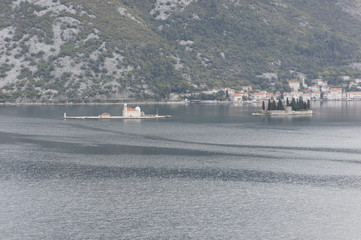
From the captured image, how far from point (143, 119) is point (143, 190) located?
96417 millimetres

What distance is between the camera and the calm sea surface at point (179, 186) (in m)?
49.3

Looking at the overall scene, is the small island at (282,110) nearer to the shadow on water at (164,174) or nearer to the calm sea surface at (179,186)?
the calm sea surface at (179,186)

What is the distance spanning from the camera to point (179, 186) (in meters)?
63.2

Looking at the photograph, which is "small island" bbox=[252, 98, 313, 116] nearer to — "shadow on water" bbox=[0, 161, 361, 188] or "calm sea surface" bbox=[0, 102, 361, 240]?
"calm sea surface" bbox=[0, 102, 361, 240]

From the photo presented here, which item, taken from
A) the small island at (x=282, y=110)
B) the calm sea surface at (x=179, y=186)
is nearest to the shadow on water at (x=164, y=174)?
the calm sea surface at (x=179, y=186)

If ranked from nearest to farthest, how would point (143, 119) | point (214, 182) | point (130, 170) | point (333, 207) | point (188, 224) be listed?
point (188, 224) → point (333, 207) → point (214, 182) → point (130, 170) → point (143, 119)

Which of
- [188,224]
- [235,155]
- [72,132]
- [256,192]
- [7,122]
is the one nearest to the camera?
[188,224]

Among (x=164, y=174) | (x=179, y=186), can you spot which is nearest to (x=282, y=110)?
(x=164, y=174)

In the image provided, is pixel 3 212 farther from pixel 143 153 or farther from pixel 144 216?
pixel 143 153

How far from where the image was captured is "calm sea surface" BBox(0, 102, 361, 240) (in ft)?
162

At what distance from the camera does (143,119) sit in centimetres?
15725

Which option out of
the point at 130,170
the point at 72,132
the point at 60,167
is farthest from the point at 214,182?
the point at 72,132

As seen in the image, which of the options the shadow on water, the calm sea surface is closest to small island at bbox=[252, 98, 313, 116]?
the calm sea surface

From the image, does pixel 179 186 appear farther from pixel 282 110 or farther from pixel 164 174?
pixel 282 110
